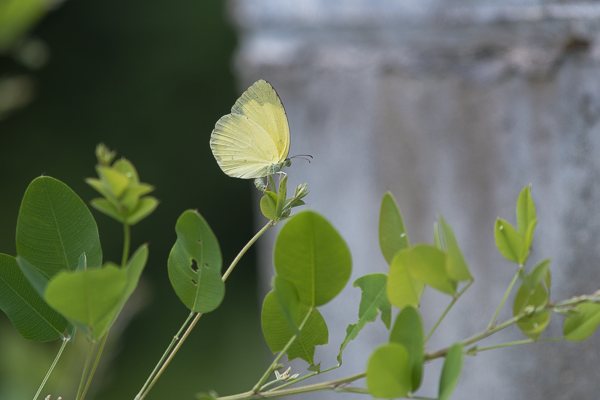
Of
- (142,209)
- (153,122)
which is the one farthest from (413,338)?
(153,122)

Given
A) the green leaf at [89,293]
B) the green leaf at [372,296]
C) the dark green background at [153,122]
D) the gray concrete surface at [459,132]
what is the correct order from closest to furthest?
1. the green leaf at [89,293]
2. the green leaf at [372,296]
3. the gray concrete surface at [459,132]
4. the dark green background at [153,122]

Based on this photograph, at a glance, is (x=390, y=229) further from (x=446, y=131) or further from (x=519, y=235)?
(x=446, y=131)

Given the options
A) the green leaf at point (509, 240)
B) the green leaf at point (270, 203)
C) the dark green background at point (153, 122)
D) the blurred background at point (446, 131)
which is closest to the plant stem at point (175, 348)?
the green leaf at point (270, 203)

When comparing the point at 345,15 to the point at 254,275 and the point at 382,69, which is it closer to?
the point at 382,69

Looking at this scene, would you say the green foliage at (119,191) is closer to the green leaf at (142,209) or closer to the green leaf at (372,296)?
the green leaf at (142,209)

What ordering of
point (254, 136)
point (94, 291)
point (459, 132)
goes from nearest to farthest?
1. point (94, 291)
2. point (254, 136)
3. point (459, 132)

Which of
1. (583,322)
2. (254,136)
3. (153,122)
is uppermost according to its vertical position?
(153,122)
